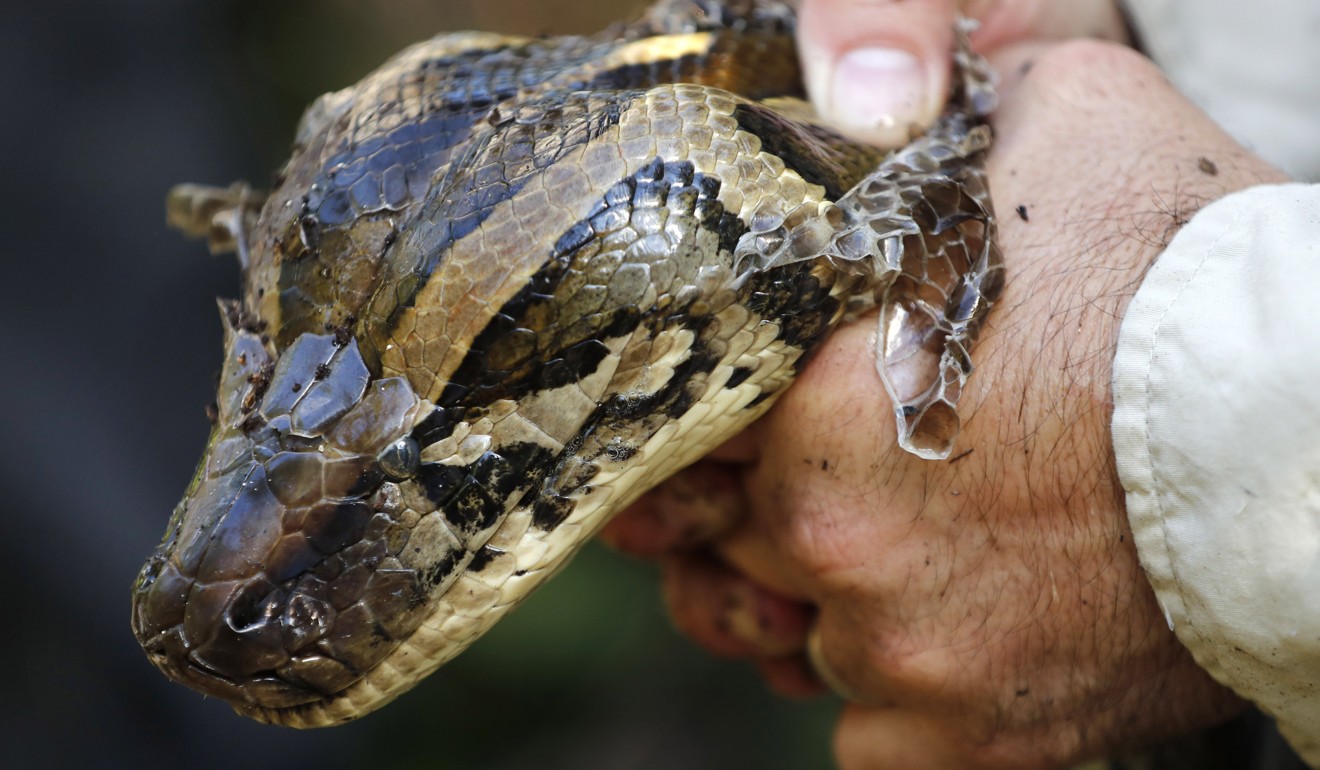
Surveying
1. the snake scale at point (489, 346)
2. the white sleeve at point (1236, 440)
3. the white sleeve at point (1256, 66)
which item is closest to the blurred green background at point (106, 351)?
the snake scale at point (489, 346)

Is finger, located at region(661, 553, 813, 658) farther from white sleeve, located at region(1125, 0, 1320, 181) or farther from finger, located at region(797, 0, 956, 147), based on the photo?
white sleeve, located at region(1125, 0, 1320, 181)

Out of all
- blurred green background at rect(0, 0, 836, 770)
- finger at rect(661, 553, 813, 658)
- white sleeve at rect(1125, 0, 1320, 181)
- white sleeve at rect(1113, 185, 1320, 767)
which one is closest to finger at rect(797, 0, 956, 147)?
white sleeve at rect(1113, 185, 1320, 767)

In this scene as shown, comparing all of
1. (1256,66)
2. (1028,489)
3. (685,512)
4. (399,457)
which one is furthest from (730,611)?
(1256,66)

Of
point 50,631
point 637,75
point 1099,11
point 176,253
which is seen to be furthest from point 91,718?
point 1099,11

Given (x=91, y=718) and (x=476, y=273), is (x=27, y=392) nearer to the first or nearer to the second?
(x=91, y=718)

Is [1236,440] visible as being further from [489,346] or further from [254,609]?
[254,609]
